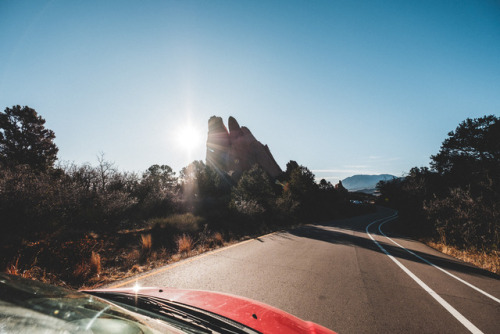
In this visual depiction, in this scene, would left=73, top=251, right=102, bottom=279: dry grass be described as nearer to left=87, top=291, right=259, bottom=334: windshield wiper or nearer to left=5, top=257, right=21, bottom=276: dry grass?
left=5, top=257, right=21, bottom=276: dry grass

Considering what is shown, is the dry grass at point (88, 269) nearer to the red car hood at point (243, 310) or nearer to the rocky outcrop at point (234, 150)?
the red car hood at point (243, 310)

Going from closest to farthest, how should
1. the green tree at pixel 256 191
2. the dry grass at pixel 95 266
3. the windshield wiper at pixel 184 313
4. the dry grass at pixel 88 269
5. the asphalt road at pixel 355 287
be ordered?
the windshield wiper at pixel 184 313
the asphalt road at pixel 355 287
the dry grass at pixel 88 269
the dry grass at pixel 95 266
the green tree at pixel 256 191

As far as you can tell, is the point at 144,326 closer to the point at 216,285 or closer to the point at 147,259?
the point at 216,285

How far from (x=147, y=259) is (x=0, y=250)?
10.3ft

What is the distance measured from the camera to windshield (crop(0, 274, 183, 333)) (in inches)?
32.0

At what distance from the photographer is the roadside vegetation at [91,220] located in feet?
15.4

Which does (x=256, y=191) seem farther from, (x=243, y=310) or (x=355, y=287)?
(x=243, y=310)

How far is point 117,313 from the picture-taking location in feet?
3.76

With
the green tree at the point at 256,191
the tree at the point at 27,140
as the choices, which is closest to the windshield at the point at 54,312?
the green tree at the point at 256,191

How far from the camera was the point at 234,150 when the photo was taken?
196 feet

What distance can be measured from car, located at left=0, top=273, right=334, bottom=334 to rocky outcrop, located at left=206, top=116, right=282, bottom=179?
52.0 m

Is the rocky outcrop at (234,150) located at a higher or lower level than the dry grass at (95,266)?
higher

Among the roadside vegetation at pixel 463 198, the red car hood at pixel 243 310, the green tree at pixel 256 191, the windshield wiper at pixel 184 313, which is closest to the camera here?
the windshield wiper at pixel 184 313

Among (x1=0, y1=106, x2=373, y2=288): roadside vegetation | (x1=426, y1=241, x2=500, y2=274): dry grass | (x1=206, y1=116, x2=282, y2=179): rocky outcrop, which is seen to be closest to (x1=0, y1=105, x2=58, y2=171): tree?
(x1=0, y1=106, x2=373, y2=288): roadside vegetation
